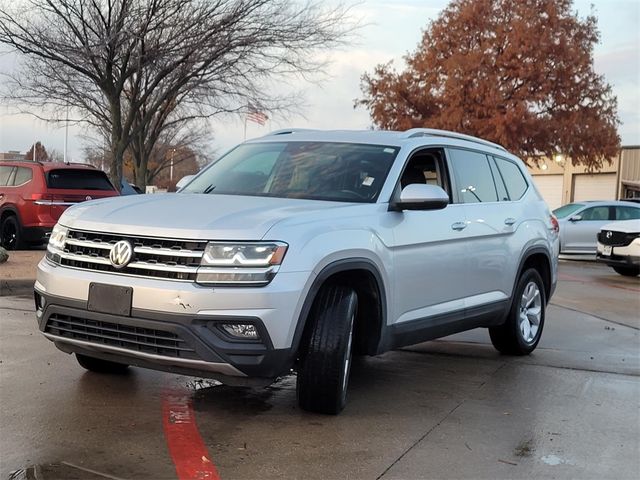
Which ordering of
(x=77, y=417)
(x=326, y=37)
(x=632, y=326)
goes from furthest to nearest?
(x=326, y=37) → (x=632, y=326) → (x=77, y=417)

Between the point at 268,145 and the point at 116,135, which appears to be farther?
the point at 116,135

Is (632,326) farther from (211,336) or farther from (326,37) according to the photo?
(326,37)

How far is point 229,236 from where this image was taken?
3.88 m

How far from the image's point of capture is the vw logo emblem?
157 inches

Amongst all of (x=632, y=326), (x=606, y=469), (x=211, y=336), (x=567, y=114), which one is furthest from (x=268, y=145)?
(x=567, y=114)

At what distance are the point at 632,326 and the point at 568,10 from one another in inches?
760

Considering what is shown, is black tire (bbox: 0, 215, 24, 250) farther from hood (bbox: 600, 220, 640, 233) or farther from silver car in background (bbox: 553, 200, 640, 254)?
silver car in background (bbox: 553, 200, 640, 254)

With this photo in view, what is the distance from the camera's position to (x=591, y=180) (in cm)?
3784

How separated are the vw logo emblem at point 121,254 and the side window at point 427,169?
223 cm

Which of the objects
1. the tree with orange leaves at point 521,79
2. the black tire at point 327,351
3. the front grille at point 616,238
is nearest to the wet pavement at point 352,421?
the black tire at point 327,351

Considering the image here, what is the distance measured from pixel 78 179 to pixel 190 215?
381 inches

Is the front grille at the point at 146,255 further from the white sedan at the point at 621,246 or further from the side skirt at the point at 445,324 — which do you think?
the white sedan at the point at 621,246

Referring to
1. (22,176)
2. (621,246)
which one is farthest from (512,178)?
(22,176)

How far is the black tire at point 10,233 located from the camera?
41.9 ft
